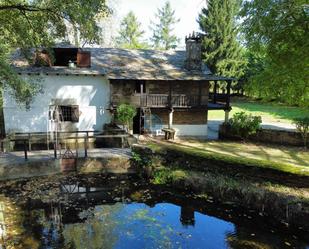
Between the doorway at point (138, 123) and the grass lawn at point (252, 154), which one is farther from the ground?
the doorway at point (138, 123)

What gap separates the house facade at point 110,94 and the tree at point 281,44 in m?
11.3

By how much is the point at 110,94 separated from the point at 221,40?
24.3 metres

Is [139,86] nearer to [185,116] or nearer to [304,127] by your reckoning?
[185,116]

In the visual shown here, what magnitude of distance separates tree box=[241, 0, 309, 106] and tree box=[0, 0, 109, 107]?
5.59 metres

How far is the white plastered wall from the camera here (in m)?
21.9

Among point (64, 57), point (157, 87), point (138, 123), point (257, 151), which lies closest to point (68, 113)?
point (64, 57)

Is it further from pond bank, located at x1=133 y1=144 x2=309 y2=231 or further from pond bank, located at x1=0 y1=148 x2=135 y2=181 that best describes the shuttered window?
pond bank, located at x1=133 y1=144 x2=309 y2=231

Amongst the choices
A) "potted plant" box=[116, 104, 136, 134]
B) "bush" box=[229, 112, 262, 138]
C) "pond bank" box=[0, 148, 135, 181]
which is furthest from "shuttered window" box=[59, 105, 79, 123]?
"bush" box=[229, 112, 262, 138]

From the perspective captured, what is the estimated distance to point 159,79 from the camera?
22.2 m

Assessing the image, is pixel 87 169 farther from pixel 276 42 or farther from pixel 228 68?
pixel 228 68

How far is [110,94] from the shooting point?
2309 centimetres

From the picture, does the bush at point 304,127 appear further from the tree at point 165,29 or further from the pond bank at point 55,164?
the tree at point 165,29

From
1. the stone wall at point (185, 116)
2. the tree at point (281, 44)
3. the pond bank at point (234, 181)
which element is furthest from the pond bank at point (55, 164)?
the tree at point (281, 44)

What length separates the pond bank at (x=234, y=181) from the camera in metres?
11.6
